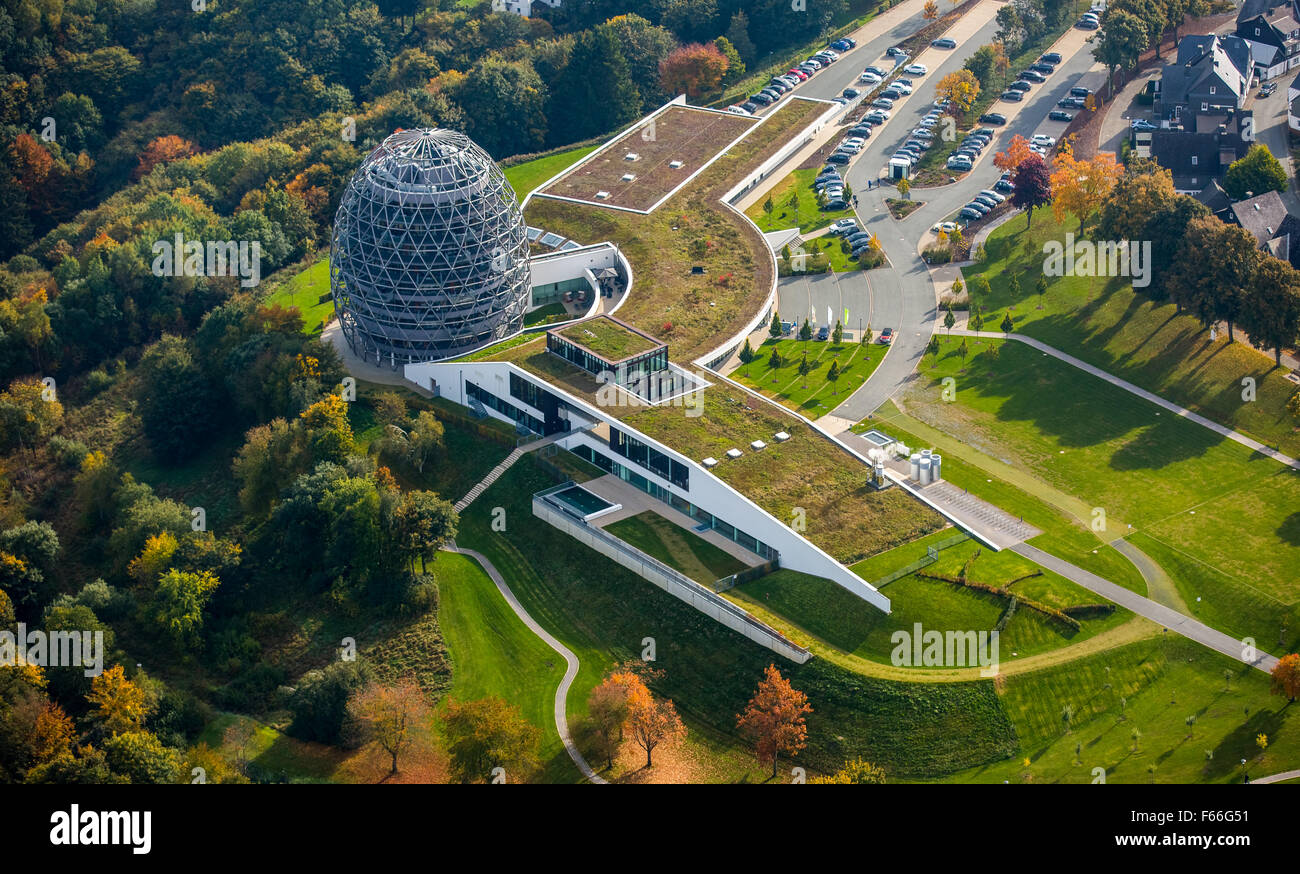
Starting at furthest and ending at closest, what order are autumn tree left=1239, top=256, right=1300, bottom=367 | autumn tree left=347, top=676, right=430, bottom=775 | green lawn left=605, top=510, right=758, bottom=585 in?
autumn tree left=1239, top=256, right=1300, bottom=367 → green lawn left=605, top=510, right=758, bottom=585 → autumn tree left=347, top=676, right=430, bottom=775

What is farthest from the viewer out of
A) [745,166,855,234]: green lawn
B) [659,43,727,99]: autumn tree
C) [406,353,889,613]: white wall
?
[659,43,727,99]: autumn tree

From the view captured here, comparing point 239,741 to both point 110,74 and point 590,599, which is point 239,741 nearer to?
point 590,599

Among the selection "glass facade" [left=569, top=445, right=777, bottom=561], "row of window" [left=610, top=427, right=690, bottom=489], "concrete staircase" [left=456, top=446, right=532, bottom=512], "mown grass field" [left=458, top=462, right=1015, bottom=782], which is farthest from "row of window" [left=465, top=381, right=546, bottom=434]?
"row of window" [left=610, top=427, right=690, bottom=489]

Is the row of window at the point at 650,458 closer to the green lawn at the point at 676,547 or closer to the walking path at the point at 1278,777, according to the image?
the green lawn at the point at 676,547

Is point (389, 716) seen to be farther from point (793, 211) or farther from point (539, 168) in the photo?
point (539, 168)

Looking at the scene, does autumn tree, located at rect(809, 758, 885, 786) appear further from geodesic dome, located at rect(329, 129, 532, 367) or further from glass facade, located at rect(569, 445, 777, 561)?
geodesic dome, located at rect(329, 129, 532, 367)

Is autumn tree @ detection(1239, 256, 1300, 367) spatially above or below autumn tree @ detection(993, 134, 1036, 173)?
below
